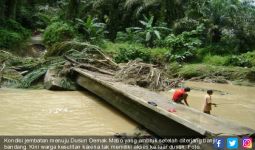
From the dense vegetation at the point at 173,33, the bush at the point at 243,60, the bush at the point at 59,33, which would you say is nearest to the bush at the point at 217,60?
the dense vegetation at the point at 173,33

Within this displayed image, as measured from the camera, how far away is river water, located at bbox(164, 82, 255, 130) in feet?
30.1

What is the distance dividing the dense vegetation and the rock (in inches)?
257

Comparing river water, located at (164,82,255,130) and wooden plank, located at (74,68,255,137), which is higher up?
wooden plank, located at (74,68,255,137)

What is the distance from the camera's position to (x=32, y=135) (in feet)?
22.1

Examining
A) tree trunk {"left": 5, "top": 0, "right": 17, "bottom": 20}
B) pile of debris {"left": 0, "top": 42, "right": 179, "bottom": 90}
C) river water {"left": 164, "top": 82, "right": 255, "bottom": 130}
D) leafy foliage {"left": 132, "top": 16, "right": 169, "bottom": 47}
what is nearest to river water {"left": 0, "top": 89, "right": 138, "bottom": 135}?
pile of debris {"left": 0, "top": 42, "right": 179, "bottom": 90}

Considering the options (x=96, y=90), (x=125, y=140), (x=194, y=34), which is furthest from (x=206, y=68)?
(x=125, y=140)

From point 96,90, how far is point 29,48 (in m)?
12.4

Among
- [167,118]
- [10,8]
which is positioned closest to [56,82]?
[167,118]

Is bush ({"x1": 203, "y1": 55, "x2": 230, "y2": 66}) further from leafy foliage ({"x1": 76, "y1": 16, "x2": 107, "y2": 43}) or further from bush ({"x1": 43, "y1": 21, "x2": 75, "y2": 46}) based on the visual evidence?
bush ({"x1": 43, "y1": 21, "x2": 75, "y2": 46})

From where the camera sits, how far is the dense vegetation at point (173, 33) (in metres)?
19.2

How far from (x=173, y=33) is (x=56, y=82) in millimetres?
12045

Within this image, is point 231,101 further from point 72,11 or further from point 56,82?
point 72,11

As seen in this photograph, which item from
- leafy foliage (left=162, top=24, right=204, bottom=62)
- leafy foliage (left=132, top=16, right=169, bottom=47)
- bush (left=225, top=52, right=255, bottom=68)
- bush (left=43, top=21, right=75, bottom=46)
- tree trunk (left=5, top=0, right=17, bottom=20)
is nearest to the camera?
bush (left=225, top=52, right=255, bottom=68)

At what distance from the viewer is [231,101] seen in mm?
11617
